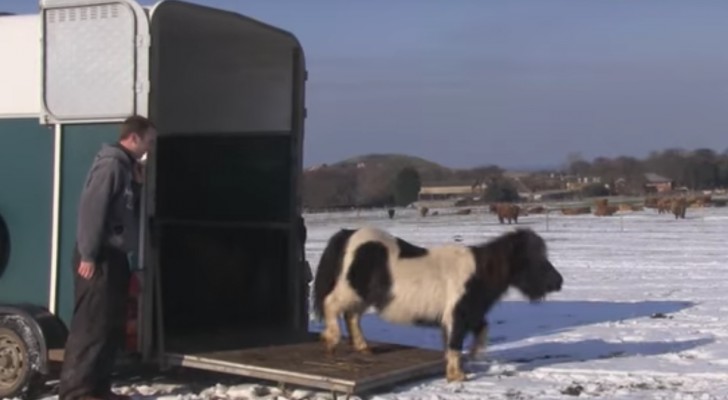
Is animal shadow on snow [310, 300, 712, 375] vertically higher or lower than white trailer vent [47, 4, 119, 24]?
lower

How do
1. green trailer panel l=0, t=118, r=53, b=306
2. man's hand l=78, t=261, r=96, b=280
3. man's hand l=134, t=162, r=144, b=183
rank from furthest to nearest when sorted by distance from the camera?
green trailer panel l=0, t=118, r=53, b=306 → man's hand l=134, t=162, r=144, b=183 → man's hand l=78, t=261, r=96, b=280

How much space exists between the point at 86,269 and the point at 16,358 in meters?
1.40

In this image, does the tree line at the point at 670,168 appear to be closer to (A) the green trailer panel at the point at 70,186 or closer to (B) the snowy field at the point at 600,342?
(B) the snowy field at the point at 600,342

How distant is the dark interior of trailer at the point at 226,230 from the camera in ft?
32.8

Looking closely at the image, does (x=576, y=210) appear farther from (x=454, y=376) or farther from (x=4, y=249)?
(x=4, y=249)

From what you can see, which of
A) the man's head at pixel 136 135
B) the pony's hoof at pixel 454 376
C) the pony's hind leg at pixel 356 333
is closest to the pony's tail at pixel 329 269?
the pony's hind leg at pixel 356 333

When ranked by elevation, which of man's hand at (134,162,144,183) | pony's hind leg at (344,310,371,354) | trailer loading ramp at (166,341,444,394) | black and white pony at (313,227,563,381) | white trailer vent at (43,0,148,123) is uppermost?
white trailer vent at (43,0,148,123)

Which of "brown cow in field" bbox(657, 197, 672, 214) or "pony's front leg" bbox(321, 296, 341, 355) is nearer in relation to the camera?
"pony's front leg" bbox(321, 296, 341, 355)

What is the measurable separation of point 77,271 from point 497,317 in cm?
662

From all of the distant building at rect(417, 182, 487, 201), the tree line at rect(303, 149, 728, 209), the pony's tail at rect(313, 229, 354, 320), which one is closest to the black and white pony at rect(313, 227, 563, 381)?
the pony's tail at rect(313, 229, 354, 320)

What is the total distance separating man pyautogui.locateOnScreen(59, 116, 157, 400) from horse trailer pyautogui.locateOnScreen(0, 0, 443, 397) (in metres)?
0.47

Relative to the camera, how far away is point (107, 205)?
7.14m

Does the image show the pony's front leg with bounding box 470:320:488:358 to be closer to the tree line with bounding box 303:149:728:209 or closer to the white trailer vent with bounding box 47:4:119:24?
the white trailer vent with bounding box 47:4:119:24

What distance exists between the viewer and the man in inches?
281
